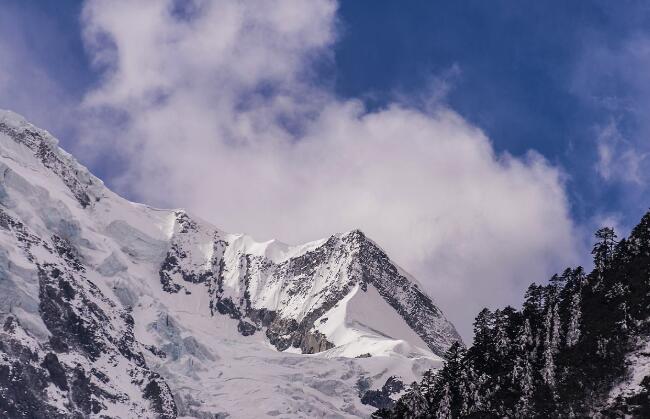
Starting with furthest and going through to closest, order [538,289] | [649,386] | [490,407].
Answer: [538,289] → [490,407] → [649,386]

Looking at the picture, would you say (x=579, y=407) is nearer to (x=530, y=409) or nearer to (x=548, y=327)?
(x=530, y=409)

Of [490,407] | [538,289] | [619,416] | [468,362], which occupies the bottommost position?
[619,416]

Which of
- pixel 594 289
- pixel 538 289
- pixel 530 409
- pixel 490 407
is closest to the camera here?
pixel 530 409

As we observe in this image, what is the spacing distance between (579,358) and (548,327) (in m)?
13.4

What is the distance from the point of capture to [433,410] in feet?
500

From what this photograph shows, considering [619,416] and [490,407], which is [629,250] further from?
[619,416]

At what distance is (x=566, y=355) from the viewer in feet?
433

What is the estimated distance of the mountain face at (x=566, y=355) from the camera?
380 feet

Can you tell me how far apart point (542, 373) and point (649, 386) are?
22.1 meters

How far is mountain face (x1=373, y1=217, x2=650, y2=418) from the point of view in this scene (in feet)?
380

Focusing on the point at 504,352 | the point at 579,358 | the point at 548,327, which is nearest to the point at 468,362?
the point at 504,352

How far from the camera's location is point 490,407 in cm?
13662

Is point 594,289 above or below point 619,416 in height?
above

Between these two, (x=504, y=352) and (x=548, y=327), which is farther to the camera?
(x=504, y=352)
